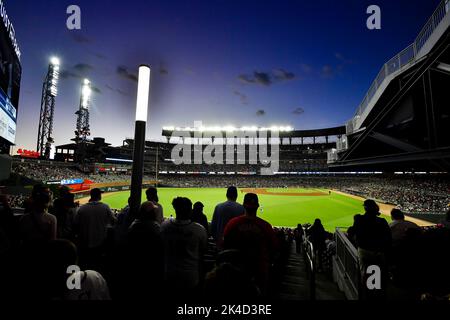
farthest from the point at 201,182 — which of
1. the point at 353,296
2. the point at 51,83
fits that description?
the point at 353,296

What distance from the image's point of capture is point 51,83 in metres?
54.8

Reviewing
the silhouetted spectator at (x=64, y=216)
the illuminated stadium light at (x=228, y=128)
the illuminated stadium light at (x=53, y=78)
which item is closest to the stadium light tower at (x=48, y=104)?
the illuminated stadium light at (x=53, y=78)

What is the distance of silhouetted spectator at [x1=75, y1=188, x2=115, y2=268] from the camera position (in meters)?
4.55

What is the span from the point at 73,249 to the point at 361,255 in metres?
5.31

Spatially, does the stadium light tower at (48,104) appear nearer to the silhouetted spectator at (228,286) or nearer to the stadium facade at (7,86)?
the stadium facade at (7,86)

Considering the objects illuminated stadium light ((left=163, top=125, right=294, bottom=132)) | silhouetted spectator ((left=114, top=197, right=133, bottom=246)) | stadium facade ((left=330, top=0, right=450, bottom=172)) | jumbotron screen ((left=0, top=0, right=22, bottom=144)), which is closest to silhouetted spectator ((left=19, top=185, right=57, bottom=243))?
silhouetted spectator ((left=114, top=197, right=133, bottom=246))

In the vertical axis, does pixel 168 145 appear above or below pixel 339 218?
above

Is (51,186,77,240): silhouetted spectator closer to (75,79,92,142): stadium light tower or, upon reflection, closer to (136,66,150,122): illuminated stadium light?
(136,66,150,122): illuminated stadium light

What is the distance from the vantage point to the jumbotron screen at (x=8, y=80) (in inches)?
678

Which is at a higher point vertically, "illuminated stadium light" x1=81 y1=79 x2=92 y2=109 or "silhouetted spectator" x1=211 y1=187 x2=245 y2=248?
"illuminated stadium light" x1=81 y1=79 x2=92 y2=109

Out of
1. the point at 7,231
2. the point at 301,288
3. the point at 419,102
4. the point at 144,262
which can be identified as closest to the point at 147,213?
the point at 144,262

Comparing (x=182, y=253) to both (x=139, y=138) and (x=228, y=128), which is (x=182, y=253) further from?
(x=228, y=128)

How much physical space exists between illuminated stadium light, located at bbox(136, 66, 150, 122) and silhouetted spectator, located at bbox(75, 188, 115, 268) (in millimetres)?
2228
